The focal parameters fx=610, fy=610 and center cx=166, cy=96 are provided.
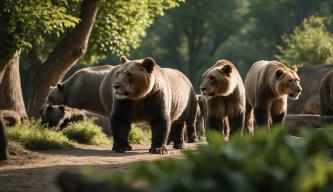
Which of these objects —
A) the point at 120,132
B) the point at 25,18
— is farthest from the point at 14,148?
the point at 25,18

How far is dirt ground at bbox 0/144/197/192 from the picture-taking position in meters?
6.05

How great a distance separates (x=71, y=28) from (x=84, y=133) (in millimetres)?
4166

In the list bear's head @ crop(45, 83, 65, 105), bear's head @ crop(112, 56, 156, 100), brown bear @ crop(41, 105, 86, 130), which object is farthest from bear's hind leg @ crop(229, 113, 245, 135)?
bear's head @ crop(45, 83, 65, 105)

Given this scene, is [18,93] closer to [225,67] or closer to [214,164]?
[225,67]

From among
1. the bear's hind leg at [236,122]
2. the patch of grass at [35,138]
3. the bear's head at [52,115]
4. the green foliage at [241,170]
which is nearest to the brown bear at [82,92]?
the bear's head at [52,115]

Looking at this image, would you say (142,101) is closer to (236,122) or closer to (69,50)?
(236,122)

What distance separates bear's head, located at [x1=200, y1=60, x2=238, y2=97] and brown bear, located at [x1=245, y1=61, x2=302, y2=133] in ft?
4.33

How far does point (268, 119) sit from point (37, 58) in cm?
757

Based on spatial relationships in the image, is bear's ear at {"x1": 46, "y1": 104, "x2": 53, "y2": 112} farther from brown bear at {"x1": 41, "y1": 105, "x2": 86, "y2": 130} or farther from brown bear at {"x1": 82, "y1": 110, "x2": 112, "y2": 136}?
brown bear at {"x1": 82, "y1": 110, "x2": 112, "y2": 136}

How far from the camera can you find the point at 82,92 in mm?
14992

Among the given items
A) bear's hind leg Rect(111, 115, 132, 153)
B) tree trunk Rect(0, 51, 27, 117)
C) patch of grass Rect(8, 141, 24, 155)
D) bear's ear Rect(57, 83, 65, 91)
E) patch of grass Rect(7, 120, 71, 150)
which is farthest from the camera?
bear's ear Rect(57, 83, 65, 91)

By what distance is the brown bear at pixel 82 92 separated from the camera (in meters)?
14.7

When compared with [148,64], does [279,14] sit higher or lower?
higher

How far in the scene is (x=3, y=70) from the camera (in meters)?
12.9
